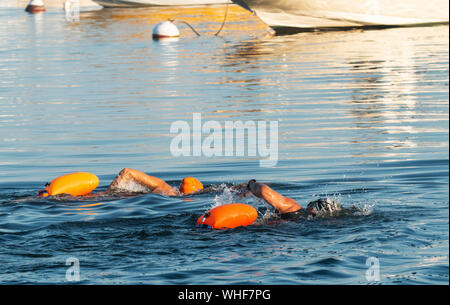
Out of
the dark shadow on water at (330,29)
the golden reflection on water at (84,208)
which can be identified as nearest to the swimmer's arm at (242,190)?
the golden reflection on water at (84,208)

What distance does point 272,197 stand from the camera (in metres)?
10.1

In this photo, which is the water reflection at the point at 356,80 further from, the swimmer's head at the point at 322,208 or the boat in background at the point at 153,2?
the boat in background at the point at 153,2

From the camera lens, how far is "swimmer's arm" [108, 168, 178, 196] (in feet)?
39.2

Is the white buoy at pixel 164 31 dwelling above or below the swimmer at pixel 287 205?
above

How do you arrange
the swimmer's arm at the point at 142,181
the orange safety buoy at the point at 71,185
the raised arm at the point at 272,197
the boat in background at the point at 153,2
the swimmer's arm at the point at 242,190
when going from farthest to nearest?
the boat in background at the point at 153,2, the swimmer's arm at the point at 142,181, the orange safety buoy at the point at 71,185, the swimmer's arm at the point at 242,190, the raised arm at the point at 272,197

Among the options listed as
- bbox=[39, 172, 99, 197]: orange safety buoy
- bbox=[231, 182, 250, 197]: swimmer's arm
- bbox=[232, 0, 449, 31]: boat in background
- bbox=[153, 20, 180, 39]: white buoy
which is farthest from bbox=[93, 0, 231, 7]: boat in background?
bbox=[231, 182, 250, 197]: swimmer's arm

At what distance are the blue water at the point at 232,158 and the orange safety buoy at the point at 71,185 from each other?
0.67 feet

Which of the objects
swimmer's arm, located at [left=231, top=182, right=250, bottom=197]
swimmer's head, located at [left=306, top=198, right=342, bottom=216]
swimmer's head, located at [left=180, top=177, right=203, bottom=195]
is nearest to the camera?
swimmer's head, located at [left=306, top=198, right=342, bottom=216]

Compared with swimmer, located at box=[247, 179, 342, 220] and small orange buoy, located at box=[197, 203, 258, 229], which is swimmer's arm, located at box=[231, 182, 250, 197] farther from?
small orange buoy, located at box=[197, 203, 258, 229]

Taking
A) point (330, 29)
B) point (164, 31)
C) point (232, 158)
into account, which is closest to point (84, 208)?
point (232, 158)

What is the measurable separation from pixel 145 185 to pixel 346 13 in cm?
2806

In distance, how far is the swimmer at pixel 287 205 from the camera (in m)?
10.0

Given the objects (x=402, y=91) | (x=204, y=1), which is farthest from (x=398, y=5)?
(x=204, y=1)

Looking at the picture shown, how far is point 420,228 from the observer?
9727 mm
